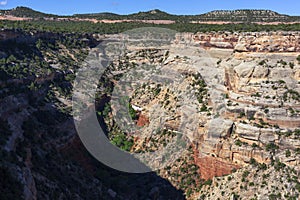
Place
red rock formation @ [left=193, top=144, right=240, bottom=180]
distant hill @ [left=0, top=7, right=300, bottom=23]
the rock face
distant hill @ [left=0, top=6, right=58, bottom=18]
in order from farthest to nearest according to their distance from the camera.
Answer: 1. distant hill @ [left=0, top=6, right=58, bottom=18]
2. distant hill @ [left=0, top=7, right=300, bottom=23]
3. the rock face
4. red rock formation @ [left=193, top=144, right=240, bottom=180]

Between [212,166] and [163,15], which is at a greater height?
[163,15]

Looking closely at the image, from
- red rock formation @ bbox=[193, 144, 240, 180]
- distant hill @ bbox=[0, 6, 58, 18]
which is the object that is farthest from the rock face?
distant hill @ bbox=[0, 6, 58, 18]

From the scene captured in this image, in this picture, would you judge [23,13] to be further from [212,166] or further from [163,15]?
[212,166]

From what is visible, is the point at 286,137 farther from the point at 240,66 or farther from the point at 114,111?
the point at 114,111

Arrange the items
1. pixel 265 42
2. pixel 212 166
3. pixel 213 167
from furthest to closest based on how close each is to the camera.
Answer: pixel 265 42 < pixel 212 166 < pixel 213 167

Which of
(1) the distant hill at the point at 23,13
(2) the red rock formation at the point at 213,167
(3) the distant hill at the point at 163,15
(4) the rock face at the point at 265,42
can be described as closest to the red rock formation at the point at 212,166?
(2) the red rock formation at the point at 213,167

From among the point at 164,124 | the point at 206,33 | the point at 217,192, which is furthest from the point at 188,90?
the point at 217,192

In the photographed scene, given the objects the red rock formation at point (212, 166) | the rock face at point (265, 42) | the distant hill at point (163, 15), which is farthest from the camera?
the distant hill at point (163, 15)

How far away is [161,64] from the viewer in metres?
66.7

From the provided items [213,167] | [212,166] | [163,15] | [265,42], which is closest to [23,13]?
[163,15]

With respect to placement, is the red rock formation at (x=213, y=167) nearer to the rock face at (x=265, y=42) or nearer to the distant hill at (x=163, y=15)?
the rock face at (x=265, y=42)

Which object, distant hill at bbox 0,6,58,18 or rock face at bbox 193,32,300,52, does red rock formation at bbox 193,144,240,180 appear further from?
distant hill at bbox 0,6,58,18

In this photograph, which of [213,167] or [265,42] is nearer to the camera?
[213,167]

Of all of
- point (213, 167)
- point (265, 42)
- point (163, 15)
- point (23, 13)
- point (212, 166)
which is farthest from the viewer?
point (163, 15)
